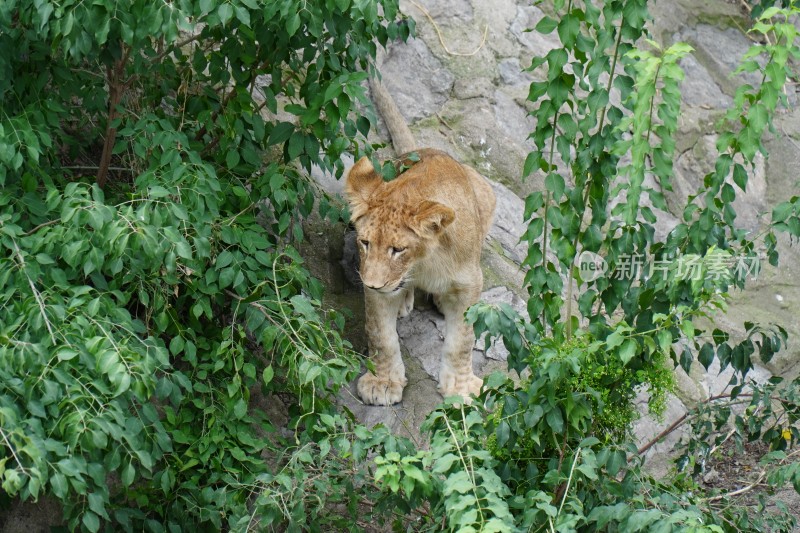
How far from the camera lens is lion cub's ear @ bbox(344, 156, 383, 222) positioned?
5730 mm

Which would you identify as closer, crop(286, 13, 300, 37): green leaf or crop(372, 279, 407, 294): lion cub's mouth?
crop(286, 13, 300, 37): green leaf

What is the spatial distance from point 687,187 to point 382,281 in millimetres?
3819

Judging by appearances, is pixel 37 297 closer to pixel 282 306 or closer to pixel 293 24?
pixel 282 306

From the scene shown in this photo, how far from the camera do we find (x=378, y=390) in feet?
19.2

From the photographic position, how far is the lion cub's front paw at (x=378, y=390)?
19.2 ft

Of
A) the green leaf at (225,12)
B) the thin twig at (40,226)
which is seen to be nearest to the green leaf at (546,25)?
the green leaf at (225,12)

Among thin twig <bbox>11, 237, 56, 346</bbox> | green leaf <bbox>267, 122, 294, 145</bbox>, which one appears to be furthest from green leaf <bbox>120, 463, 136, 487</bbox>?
green leaf <bbox>267, 122, 294, 145</bbox>

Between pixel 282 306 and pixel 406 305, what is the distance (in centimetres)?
182

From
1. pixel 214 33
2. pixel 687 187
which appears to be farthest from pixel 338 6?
pixel 687 187

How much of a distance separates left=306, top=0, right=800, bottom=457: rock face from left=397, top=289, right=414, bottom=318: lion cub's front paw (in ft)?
0.17

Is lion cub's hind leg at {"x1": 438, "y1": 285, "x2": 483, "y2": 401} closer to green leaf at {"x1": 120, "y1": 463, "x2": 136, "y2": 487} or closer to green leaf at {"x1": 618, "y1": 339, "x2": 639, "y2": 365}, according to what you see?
green leaf at {"x1": 618, "y1": 339, "x2": 639, "y2": 365}

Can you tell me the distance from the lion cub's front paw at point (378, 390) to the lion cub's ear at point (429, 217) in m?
0.91
